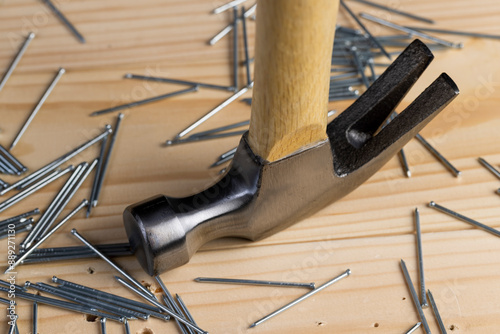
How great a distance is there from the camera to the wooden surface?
1.25 m

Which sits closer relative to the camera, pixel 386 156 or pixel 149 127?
pixel 386 156

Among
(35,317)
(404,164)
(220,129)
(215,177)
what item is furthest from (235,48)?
(35,317)

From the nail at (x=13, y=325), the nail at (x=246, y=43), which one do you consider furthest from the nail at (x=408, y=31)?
the nail at (x=13, y=325)

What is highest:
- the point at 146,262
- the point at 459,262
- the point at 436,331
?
the point at 146,262

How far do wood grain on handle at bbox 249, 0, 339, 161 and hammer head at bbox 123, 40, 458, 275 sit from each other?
0.05 meters

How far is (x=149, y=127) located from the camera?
158cm

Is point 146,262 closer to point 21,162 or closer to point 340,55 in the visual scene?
point 21,162

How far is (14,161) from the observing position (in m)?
1.49

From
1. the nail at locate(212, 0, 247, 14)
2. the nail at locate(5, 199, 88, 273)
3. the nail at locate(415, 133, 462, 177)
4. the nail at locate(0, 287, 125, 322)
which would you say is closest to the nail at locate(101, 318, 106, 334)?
the nail at locate(0, 287, 125, 322)

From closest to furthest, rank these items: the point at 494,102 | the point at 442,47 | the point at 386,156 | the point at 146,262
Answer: the point at 146,262, the point at 386,156, the point at 494,102, the point at 442,47

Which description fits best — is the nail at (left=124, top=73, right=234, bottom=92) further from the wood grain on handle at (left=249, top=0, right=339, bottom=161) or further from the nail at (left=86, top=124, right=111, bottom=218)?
the wood grain on handle at (left=249, top=0, right=339, bottom=161)

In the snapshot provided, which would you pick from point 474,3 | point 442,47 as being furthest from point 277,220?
point 474,3

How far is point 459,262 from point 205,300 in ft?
1.83

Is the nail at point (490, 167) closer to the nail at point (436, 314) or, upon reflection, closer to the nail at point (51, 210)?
the nail at point (436, 314)
